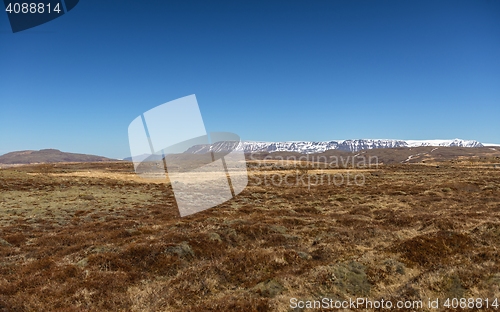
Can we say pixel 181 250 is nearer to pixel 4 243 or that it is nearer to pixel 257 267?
pixel 257 267

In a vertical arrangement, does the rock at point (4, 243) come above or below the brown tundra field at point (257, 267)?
below

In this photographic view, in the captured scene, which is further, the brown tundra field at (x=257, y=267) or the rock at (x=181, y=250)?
the rock at (x=181, y=250)

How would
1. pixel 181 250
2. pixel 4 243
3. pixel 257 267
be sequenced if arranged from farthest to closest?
1. pixel 4 243
2. pixel 181 250
3. pixel 257 267

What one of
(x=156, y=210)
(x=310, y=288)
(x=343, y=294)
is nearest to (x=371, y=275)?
(x=343, y=294)

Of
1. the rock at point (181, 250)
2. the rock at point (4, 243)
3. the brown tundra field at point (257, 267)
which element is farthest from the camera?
the rock at point (4, 243)

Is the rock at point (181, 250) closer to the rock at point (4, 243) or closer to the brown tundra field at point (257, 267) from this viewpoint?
the brown tundra field at point (257, 267)

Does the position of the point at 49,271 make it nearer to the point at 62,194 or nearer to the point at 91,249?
the point at 91,249

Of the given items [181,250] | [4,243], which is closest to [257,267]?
Answer: [181,250]

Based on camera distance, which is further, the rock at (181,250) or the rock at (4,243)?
the rock at (4,243)

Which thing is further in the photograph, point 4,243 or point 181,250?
point 4,243

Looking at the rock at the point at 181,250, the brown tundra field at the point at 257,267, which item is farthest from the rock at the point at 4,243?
the rock at the point at 181,250

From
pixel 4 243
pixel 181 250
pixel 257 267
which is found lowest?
pixel 4 243

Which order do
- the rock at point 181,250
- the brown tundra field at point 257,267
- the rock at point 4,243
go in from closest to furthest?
the brown tundra field at point 257,267
the rock at point 181,250
the rock at point 4,243

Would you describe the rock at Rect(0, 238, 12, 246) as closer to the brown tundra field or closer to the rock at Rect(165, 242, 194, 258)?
the brown tundra field
